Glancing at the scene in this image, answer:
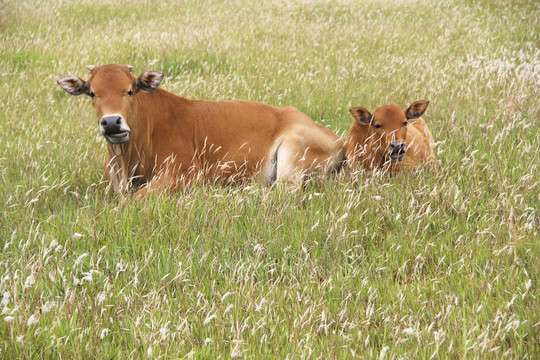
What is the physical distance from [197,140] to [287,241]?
7.67ft

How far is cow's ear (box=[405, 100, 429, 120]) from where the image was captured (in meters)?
6.60

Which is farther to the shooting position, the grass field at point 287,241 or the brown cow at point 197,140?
the brown cow at point 197,140

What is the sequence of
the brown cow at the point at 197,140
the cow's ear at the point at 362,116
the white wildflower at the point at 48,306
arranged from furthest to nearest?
1. the cow's ear at the point at 362,116
2. the brown cow at the point at 197,140
3. the white wildflower at the point at 48,306

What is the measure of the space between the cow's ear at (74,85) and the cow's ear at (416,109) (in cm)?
348

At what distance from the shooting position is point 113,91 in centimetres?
602

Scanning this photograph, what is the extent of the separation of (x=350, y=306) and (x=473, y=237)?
147cm

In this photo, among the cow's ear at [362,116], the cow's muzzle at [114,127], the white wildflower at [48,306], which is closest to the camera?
the white wildflower at [48,306]

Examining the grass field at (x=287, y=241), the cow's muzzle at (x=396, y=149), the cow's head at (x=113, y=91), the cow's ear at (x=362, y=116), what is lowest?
the grass field at (x=287, y=241)

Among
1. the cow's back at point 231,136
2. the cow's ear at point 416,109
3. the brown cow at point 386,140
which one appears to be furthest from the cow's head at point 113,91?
the cow's ear at point 416,109

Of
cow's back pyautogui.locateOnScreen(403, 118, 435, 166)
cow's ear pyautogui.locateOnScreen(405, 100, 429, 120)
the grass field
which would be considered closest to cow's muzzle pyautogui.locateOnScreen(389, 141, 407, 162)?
cow's back pyautogui.locateOnScreen(403, 118, 435, 166)

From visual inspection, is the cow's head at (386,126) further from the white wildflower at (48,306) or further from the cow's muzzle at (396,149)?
the white wildflower at (48,306)

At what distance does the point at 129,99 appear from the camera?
6.18m

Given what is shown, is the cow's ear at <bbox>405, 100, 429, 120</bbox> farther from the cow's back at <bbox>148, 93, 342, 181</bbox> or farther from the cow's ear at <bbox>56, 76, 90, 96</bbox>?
the cow's ear at <bbox>56, 76, 90, 96</bbox>

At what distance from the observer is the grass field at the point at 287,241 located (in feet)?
11.4
